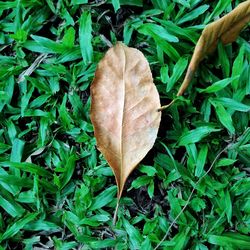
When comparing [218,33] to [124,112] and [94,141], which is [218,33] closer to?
[124,112]

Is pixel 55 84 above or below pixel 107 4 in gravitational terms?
below

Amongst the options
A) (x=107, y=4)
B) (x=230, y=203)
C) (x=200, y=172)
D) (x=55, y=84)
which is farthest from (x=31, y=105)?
(x=230, y=203)

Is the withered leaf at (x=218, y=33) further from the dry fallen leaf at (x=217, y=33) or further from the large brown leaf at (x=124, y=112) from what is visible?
the large brown leaf at (x=124, y=112)

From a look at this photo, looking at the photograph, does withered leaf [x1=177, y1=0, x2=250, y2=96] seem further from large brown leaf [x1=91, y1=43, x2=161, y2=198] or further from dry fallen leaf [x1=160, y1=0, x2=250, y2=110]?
large brown leaf [x1=91, y1=43, x2=161, y2=198]

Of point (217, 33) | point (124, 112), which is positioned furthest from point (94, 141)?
point (217, 33)

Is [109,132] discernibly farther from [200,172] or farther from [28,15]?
[28,15]
